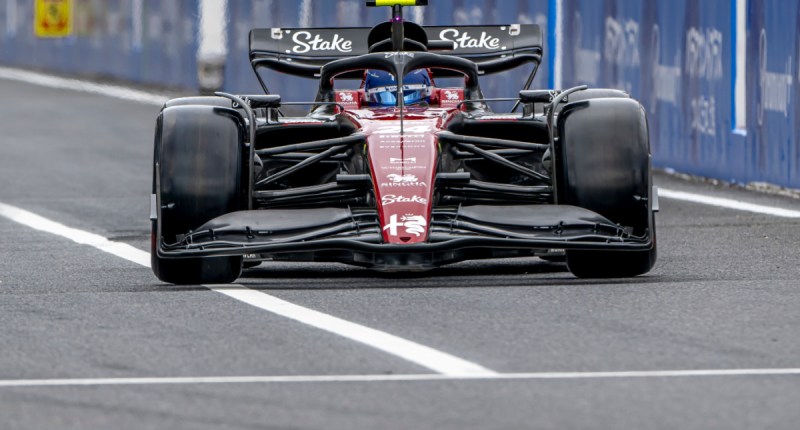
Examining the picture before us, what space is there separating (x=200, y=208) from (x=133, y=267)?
1393mm

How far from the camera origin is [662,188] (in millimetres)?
18172

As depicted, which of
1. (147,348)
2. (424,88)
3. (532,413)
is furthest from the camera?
(424,88)

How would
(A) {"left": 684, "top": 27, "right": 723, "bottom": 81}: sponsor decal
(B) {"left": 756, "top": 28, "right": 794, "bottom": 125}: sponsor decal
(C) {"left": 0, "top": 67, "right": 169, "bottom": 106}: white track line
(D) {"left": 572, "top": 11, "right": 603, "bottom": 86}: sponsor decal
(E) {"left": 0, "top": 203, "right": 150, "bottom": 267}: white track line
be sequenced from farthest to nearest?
(C) {"left": 0, "top": 67, "right": 169, "bottom": 106}: white track line < (D) {"left": 572, "top": 11, "right": 603, "bottom": 86}: sponsor decal < (A) {"left": 684, "top": 27, "right": 723, "bottom": 81}: sponsor decal < (B) {"left": 756, "top": 28, "right": 794, "bottom": 125}: sponsor decal < (E) {"left": 0, "top": 203, "right": 150, "bottom": 267}: white track line

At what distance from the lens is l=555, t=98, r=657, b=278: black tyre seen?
10.6 meters

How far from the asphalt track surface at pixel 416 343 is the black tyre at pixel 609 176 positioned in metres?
0.16

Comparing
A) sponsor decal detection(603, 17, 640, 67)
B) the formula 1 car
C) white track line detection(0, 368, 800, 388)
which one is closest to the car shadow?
the formula 1 car

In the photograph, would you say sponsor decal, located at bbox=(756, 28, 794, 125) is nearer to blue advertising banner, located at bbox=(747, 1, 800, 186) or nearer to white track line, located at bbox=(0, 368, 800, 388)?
blue advertising banner, located at bbox=(747, 1, 800, 186)

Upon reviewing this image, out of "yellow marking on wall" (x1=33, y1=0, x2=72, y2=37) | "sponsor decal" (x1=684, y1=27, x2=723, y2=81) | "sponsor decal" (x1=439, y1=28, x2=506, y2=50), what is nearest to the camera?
"sponsor decal" (x1=439, y1=28, x2=506, y2=50)

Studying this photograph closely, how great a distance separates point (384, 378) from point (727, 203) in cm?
930

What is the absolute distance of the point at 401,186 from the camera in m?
10.5

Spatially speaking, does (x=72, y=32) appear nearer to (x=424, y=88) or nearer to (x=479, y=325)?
(x=424, y=88)

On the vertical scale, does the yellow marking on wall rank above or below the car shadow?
Answer: above

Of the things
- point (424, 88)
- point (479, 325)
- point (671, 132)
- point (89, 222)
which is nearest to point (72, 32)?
point (671, 132)

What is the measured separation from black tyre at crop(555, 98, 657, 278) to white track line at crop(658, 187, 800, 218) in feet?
15.1
